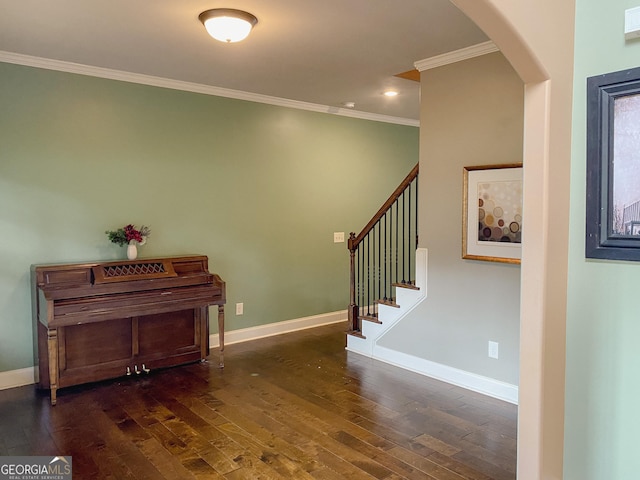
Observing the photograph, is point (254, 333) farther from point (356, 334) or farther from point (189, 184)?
point (189, 184)

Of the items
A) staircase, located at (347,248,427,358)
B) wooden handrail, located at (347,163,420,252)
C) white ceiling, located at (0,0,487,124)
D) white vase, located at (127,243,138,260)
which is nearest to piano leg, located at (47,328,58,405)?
white vase, located at (127,243,138,260)

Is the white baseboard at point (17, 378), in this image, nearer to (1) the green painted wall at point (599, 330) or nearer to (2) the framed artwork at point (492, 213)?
(2) the framed artwork at point (492, 213)

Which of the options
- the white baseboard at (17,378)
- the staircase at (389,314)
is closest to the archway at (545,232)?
the staircase at (389,314)

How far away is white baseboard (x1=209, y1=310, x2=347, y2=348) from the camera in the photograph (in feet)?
16.5

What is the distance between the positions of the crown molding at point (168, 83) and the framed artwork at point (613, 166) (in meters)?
3.60

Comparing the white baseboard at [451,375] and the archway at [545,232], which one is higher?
the archway at [545,232]

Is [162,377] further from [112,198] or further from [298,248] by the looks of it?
[298,248]

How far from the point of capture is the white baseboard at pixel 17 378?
3.80 meters

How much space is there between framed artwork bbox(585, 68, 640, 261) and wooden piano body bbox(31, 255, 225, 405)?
3113mm

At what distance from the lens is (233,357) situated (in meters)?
4.59

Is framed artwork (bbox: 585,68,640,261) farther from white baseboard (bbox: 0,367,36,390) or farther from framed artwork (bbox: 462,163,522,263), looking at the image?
A: white baseboard (bbox: 0,367,36,390)

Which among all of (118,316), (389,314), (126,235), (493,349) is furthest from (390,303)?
(126,235)

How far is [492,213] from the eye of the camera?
3.57 metres

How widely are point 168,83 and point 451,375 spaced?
3549mm
